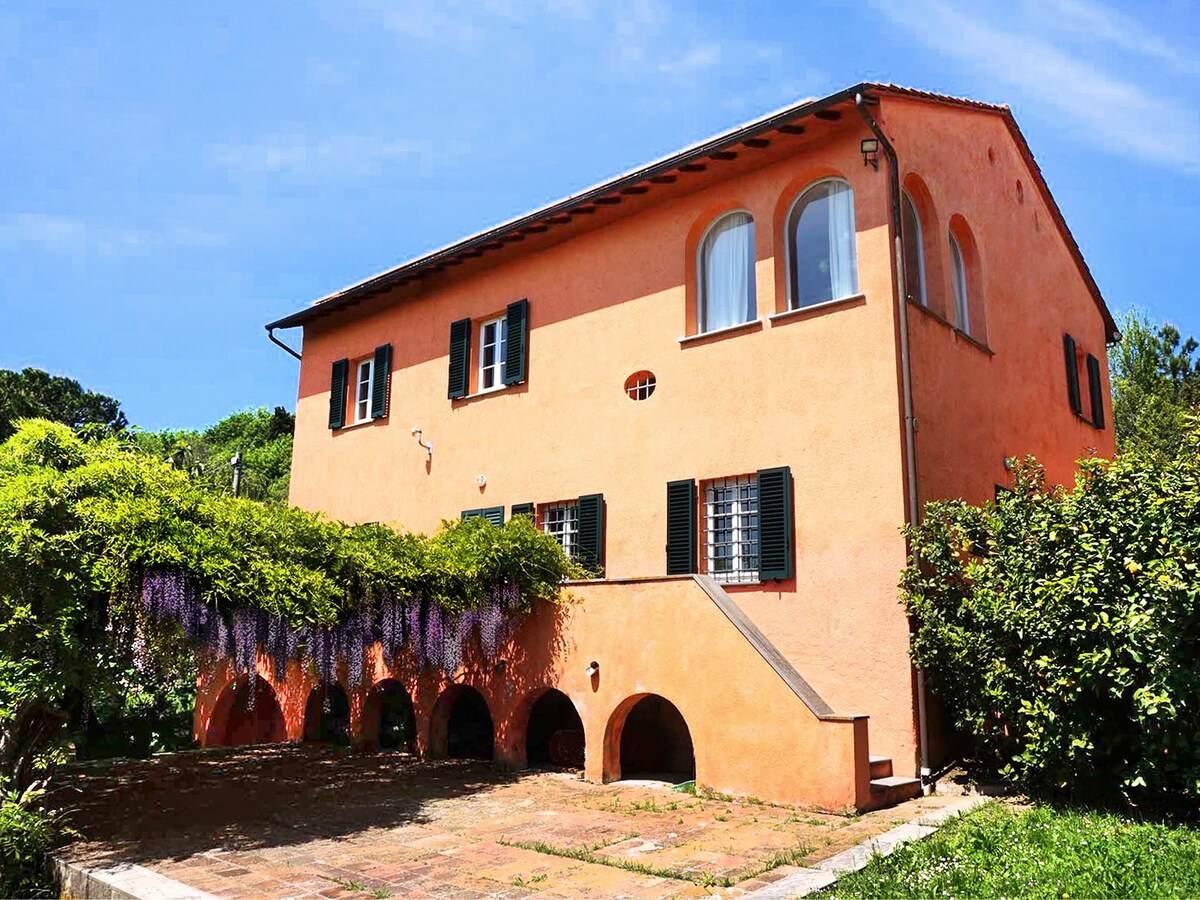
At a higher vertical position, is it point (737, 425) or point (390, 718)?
point (737, 425)

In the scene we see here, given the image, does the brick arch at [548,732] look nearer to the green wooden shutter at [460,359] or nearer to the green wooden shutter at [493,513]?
the green wooden shutter at [493,513]

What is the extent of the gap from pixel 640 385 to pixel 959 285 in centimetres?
442

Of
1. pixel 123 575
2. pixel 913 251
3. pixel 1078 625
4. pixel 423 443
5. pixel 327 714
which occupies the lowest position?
pixel 327 714

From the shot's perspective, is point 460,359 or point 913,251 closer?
point 913,251

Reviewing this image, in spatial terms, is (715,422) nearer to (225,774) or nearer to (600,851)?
(600,851)

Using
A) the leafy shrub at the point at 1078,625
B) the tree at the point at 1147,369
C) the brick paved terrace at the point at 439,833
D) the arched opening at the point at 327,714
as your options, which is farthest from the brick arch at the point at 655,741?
the tree at the point at 1147,369

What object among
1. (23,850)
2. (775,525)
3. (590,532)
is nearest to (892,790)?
(775,525)

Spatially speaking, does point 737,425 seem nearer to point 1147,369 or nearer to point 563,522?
point 563,522

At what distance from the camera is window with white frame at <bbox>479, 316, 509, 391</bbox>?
14086 mm

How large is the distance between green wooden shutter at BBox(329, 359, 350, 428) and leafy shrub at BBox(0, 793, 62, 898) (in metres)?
9.98

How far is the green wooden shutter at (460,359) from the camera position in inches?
560

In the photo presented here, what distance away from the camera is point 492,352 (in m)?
14.4

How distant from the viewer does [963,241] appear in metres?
12.3

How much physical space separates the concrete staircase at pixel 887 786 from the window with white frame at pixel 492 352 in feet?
25.5
